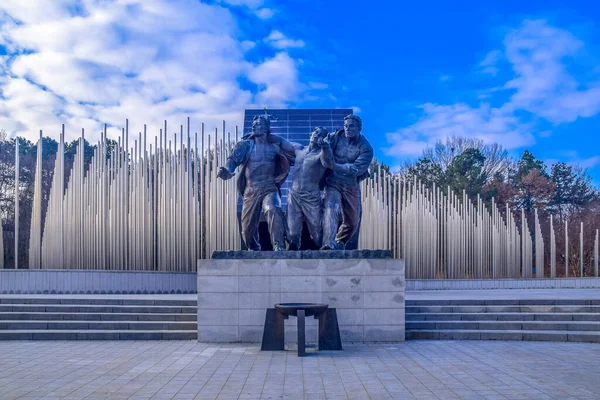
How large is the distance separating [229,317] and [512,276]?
16201 mm

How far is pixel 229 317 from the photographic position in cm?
1033

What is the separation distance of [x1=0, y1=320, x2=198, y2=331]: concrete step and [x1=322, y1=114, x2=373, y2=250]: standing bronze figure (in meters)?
3.17

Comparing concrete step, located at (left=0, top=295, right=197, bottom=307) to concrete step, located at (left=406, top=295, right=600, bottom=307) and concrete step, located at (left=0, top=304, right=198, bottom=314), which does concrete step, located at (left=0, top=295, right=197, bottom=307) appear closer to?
concrete step, located at (left=0, top=304, right=198, bottom=314)

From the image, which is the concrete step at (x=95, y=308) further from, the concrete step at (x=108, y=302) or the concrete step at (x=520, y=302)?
the concrete step at (x=520, y=302)

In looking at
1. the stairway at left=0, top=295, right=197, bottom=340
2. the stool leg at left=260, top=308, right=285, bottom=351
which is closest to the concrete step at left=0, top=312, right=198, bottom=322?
the stairway at left=0, top=295, right=197, bottom=340

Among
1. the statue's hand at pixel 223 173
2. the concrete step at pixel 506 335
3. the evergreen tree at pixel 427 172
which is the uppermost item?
the evergreen tree at pixel 427 172

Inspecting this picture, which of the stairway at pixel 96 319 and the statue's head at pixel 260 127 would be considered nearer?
the stairway at pixel 96 319

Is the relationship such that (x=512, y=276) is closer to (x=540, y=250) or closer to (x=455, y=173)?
(x=540, y=250)

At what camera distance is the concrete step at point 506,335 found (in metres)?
10.4

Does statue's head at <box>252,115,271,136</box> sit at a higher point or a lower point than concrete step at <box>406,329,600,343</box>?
higher

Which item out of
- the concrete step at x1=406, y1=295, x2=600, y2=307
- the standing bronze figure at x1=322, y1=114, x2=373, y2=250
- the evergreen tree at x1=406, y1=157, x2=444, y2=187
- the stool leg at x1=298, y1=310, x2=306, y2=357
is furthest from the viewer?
the evergreen tree at x1=406, y1=157, x2=444, y2=187

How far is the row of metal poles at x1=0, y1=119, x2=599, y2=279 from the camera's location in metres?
19.1

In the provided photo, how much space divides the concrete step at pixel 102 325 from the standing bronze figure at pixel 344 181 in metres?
3.17

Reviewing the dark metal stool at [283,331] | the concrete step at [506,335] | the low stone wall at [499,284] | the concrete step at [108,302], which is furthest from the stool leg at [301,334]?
the low stone wall at [499,284]
